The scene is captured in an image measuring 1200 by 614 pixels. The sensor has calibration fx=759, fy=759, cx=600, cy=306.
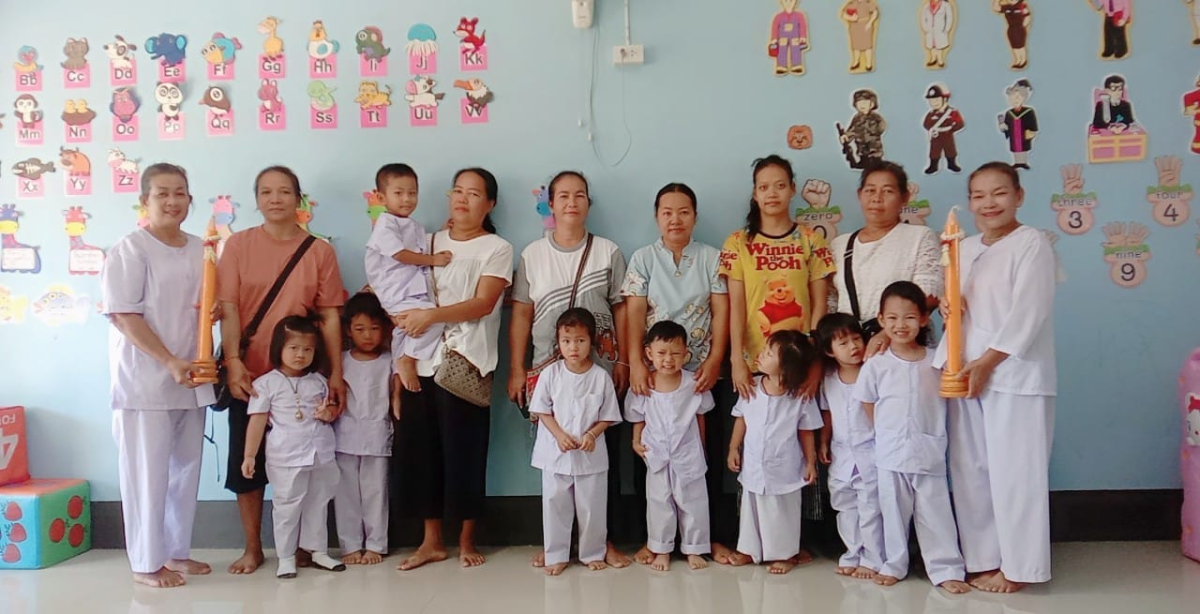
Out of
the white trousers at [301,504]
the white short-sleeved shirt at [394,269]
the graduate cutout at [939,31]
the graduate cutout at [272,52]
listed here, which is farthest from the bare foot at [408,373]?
the graduate cutout at [939,31]

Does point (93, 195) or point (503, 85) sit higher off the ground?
point (503, 85)

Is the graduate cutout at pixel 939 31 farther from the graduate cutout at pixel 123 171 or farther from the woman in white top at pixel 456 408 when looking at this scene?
the graduate cutout at pixel 123 171

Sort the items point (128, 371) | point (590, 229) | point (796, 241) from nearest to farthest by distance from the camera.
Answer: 1. point (128, 371)
2. point (796, 241)
3. point (590, 229)

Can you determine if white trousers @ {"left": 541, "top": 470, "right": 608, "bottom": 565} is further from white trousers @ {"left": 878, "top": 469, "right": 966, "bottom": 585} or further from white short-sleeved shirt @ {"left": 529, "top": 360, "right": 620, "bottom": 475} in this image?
white trousers @ {"left": 878, "top": 469, "right": 966, "bottom": 585}

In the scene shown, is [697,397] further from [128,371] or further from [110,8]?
[110,8]

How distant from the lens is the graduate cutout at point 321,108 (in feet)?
11.2

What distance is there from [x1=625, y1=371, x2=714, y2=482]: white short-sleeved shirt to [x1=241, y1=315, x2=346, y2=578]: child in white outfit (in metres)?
1.27

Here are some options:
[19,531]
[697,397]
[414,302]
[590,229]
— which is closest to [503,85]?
[590,229]

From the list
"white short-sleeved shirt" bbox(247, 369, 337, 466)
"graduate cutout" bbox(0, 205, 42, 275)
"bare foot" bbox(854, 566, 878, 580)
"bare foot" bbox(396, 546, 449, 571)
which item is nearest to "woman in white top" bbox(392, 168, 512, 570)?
"bare foot" bbox(396, 546, 449, 571)

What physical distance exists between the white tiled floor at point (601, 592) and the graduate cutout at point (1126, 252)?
1.12 m

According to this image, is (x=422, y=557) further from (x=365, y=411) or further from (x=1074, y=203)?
(x=1074, y=203)

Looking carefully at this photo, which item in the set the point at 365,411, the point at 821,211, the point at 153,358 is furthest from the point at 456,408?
the point at 821,211

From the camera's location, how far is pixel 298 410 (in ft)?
9.62

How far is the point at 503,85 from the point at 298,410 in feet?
5.35
